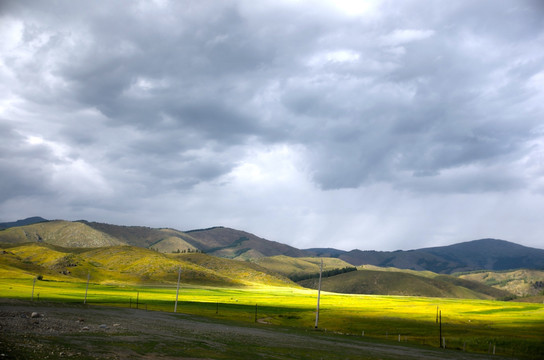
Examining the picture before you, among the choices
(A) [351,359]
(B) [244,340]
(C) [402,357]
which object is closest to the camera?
(A) [351,359]

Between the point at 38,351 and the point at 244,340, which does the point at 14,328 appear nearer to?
the point at 38,351

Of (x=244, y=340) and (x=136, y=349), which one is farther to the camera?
(x=244, y=340)

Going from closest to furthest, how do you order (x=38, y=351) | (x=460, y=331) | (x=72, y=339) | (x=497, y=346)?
(x=38, y=351), (x=72, y=339), (x=497, y=346), (x=460, y=331)

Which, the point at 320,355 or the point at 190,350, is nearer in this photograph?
the point at 190,350

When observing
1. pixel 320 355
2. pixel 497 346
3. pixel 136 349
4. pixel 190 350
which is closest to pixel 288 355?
pixel 320 355

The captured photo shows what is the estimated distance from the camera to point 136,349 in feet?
109

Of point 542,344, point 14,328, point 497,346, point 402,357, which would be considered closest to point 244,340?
point 402,357

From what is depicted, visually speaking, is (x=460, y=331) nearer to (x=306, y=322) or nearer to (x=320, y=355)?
(x=306, y=322)

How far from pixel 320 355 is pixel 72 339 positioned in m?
22.8

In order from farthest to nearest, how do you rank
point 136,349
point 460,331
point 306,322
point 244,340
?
1. point 306,322
2. point 460,331
3. point 244,340
4. point 136,349

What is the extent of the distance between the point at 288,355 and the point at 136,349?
13.6m

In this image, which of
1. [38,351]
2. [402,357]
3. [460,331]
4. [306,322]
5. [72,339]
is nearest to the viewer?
[38,351]

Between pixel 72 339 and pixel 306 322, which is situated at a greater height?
pixel 72 339

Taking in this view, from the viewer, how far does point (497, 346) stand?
66.1 metres
